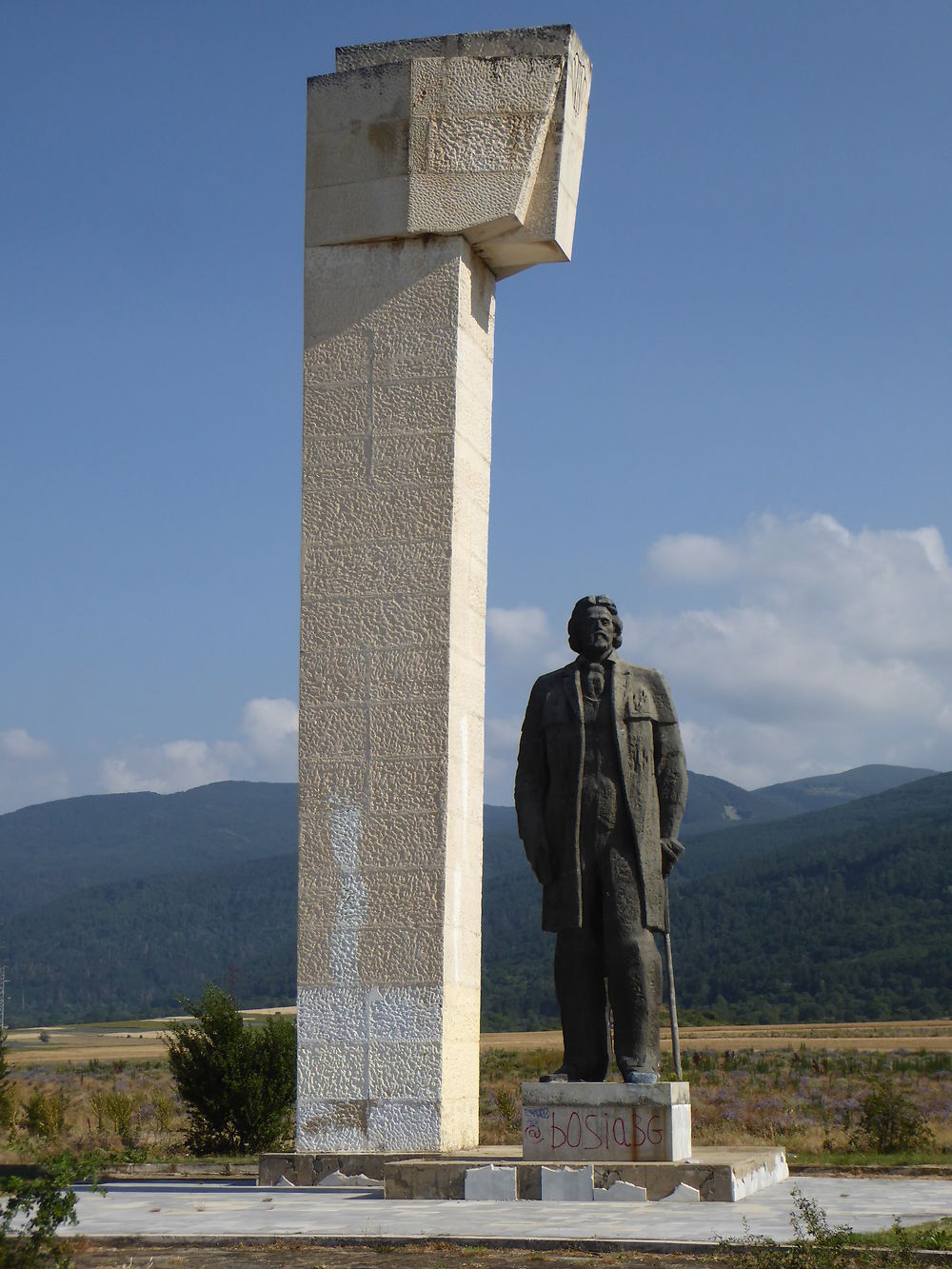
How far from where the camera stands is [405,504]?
10.8 metres

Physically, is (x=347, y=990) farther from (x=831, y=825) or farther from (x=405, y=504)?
(x=831, y=825)

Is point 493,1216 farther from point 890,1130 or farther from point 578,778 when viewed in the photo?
point 890,1130

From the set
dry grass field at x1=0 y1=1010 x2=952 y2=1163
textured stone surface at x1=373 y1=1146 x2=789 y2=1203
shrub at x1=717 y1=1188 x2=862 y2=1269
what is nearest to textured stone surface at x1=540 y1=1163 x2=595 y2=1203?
textured stone surface at x1=373 y1=1146 x2=789 y2=1203

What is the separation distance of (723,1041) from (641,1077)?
42862mm

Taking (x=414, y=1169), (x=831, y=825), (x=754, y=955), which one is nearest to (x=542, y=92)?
(x=414, y=1169)

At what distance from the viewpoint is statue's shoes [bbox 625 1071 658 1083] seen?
873 cm

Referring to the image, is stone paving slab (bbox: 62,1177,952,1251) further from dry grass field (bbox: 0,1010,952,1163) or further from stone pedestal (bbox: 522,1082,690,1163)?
dry grass field (bbox: 0,1010,952,1163)

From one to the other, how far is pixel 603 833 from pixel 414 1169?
6.90 feet

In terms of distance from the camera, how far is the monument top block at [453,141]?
35.8 ft

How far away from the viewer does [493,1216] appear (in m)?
7.73

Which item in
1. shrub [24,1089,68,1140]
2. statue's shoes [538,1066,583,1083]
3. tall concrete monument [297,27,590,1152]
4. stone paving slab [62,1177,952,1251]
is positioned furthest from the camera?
shrub [24,1089,68,1140]

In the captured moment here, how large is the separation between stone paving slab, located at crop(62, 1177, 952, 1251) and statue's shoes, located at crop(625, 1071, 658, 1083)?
0.77 meters

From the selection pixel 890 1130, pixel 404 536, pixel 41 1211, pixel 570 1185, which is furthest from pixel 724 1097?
pixel 41 1211

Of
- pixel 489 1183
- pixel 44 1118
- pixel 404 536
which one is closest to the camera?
pixel 489 1183
